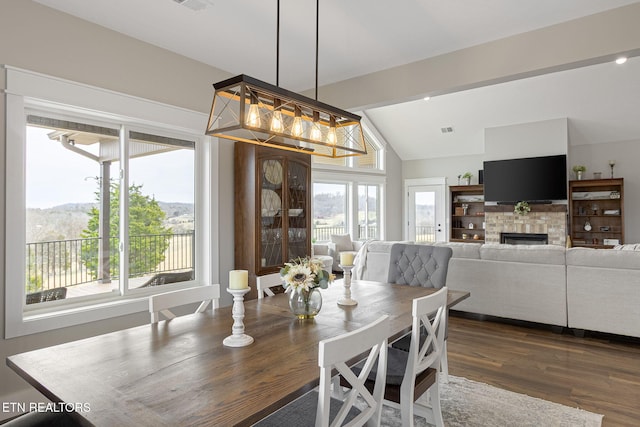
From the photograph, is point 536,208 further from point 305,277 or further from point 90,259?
point 90,259

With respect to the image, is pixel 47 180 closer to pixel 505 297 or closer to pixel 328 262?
pixel 505 297

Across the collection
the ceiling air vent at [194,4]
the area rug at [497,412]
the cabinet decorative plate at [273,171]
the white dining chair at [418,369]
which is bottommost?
the area rug at [497,412]

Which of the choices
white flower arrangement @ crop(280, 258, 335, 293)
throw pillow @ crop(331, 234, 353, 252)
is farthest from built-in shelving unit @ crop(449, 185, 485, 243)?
white flower arrangement @ crop(280, 258, 335, 293)

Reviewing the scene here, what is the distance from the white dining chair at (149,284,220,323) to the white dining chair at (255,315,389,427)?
35.8 inches

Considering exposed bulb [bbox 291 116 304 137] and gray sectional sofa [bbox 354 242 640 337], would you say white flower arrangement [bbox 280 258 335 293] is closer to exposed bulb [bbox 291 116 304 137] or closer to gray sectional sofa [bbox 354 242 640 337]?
exposed bulb [bbox 291 116 304 137]

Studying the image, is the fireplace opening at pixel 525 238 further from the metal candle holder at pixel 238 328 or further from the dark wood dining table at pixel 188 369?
the metal candle holder at pixel 238 328

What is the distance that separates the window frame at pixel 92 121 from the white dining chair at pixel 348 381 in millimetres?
1962

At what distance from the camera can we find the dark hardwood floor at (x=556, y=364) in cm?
A: 263

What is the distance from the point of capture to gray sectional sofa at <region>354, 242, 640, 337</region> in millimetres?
3666

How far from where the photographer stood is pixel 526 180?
25.7 feet

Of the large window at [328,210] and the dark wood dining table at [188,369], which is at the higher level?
the large window at [328,210]

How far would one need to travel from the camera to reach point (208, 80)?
3715mm

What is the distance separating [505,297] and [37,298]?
433cm

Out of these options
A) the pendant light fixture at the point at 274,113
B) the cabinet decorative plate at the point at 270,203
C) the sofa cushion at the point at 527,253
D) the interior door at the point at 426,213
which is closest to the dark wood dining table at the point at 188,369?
the pendant light fixture at the point at 274,113
